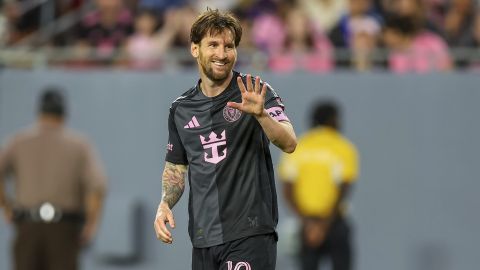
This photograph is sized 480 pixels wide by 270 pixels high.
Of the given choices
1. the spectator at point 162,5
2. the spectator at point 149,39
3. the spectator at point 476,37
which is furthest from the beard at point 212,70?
the spectator at point 162,5

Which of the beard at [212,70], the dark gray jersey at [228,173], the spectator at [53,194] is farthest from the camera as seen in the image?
the spectator at [53,194]

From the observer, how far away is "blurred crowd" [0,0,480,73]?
1255cm

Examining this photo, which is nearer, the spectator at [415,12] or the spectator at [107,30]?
the spectator at [415,12]

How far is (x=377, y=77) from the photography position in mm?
13008

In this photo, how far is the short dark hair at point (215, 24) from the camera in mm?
6402

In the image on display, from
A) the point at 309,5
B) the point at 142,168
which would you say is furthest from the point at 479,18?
the point at 142,168

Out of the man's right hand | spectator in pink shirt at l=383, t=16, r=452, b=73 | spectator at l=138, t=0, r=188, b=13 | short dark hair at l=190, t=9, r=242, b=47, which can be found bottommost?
the man's right hand

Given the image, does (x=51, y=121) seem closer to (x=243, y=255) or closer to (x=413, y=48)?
(x=413, y=48)

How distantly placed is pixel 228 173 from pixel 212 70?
1.77ft

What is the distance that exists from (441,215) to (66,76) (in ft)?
14.3

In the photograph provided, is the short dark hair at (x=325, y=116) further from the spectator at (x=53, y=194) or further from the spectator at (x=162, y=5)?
the spectator at (x=162, y=5)

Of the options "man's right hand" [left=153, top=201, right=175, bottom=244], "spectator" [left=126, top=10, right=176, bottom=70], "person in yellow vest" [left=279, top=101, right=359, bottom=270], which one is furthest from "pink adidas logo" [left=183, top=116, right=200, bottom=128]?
"spectator" [left=126, top=10, right=176, bottom=70]

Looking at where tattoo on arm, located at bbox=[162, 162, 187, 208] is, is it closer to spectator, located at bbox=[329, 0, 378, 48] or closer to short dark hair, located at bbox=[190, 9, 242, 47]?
short dark hair, located at bbox=[190, 9, 242, 47]

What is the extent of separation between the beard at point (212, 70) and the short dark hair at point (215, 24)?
0.34ft
